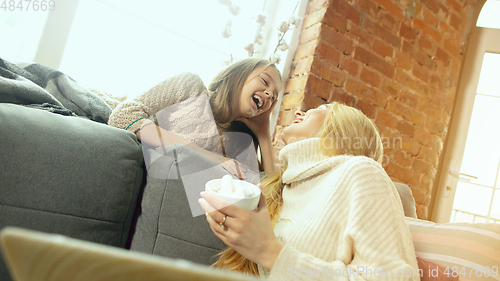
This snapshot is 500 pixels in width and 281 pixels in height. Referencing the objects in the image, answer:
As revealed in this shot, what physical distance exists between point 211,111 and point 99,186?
65 centimetres

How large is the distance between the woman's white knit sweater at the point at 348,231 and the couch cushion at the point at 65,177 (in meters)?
0.40

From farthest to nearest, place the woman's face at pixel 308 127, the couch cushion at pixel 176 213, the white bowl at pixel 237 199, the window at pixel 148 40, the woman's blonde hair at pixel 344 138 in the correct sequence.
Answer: the window at pixel 148 40, the woman's face at pixel 308 127, the woman's blonde hair at pixel 344 138, the couch cushion at pixel 176 213, the white bowl at pixel 237 199

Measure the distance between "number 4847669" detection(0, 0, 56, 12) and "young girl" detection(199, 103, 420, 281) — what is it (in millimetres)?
1414

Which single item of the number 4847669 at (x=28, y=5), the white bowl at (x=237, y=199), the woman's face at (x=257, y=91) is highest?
the number 4847669 at (x=28, y=5)

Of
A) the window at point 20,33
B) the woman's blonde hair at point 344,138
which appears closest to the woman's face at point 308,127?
the woman's blonde hair at point 344,138

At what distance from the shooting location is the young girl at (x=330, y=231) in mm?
546

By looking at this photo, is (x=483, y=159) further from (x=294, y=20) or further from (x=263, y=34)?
(x=263, y=34)

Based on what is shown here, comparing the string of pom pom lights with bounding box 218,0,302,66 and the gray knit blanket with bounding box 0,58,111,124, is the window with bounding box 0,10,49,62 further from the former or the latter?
the string of pom pom lights with bounding box 218,0,302,66

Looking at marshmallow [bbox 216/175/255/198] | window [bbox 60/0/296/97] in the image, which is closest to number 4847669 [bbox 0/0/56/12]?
window [bbox 60/0/296/97]

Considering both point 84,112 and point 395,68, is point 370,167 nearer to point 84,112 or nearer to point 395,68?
point 84,112

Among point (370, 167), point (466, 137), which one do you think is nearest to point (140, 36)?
point (370, 167)

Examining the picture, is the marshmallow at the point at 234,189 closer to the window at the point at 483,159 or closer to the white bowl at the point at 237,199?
the white bowl at the point at 237,199

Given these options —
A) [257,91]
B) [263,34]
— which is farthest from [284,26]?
[257,91]

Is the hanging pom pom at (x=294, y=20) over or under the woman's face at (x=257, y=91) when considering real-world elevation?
over
